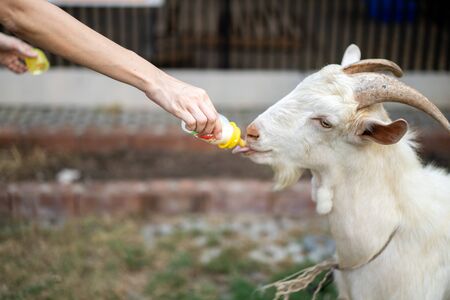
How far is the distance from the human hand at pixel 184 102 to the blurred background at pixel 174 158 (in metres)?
1.66

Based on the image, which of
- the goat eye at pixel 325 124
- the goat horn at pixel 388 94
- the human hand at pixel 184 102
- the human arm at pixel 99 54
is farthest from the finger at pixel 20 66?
the goat horn at pixel 388 94

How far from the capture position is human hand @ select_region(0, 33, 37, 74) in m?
3.06

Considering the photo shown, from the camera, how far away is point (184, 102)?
7.06 feet

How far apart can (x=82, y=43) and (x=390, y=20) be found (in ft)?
24.1

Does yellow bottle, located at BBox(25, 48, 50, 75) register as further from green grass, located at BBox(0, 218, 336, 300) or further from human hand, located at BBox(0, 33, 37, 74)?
green grass, located at BBox(0, 218, 336, 300)

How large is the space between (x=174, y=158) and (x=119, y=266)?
193cm

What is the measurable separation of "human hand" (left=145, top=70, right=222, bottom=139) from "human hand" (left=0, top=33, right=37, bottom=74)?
1.19 meters

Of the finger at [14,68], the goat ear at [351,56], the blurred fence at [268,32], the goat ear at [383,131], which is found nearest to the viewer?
the goat ear at [383,131]

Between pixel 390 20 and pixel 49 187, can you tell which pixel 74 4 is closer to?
pixel 49 187

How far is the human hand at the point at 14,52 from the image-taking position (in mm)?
3057

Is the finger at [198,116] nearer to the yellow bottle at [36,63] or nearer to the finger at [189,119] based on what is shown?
the finger at [189,119]

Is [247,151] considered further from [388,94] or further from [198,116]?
[388,94]

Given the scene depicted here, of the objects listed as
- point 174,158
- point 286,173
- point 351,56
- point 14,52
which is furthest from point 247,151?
point 174,158

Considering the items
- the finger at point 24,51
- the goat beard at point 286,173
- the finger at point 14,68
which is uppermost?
the finger at point 24,51
